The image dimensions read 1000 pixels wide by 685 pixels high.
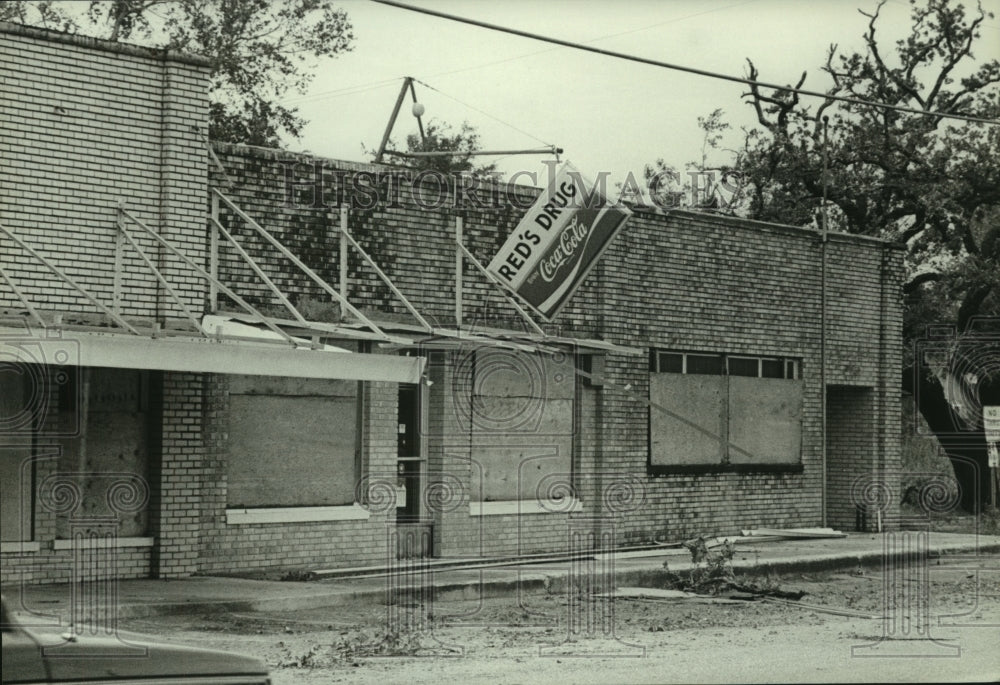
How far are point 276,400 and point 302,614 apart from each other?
10.9ft

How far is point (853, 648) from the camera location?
11.0 metres

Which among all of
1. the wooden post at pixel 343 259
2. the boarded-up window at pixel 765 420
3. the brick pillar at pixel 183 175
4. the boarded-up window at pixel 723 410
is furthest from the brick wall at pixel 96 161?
the boarded-up window at pixel 765 420

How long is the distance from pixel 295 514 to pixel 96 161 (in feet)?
14.8

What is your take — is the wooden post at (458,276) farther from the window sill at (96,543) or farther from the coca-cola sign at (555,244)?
the window sill at (96,543)

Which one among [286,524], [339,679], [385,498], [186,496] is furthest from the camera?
[385,498]

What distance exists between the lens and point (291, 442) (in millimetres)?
15578

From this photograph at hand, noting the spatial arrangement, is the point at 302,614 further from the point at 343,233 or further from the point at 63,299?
the point at 343,233

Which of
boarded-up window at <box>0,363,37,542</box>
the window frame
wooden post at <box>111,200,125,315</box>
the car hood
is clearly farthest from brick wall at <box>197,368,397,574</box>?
the car hood

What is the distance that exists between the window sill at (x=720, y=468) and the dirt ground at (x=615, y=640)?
4.79m

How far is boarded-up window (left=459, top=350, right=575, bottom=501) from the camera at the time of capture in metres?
17.7

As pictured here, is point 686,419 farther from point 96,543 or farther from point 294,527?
point 96,543

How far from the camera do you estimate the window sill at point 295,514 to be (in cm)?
1503

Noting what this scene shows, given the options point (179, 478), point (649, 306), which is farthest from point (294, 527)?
point (649, 306)

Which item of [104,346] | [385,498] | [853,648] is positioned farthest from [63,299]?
[853,648]
